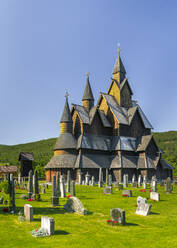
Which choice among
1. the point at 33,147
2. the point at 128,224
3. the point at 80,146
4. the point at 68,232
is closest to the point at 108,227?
the point at 128,224

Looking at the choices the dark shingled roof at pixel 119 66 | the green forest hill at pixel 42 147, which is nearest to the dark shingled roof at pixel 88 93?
the dark shingled roof at pixel 119 66

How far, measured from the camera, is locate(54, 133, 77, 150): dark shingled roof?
50281mm

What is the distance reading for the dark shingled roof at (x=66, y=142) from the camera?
50.3 meters

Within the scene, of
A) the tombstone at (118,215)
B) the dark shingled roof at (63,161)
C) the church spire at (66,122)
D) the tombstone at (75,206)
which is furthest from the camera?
the church spire at (66,122)

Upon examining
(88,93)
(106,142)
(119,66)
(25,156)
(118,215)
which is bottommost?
(118,215)

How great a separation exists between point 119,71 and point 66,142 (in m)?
23.2

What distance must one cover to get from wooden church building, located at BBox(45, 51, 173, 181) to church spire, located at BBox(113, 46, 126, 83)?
2.57m

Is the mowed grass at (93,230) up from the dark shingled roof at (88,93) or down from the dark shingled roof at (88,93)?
down

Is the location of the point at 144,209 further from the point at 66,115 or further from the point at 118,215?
the point at 66,115

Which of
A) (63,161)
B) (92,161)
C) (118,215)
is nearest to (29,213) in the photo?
(118,215)

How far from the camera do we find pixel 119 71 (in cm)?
6247

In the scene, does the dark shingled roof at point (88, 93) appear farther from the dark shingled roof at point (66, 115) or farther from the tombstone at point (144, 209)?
the tombstone at point (144, 209)

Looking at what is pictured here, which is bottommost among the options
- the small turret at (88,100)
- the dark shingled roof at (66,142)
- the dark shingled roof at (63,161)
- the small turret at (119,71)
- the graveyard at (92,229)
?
the graveyard at (92,229)

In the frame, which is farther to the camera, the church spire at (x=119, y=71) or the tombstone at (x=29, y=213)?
the church spire at (x=119, y=71)
